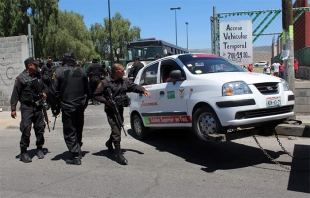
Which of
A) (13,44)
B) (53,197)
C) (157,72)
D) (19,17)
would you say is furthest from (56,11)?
(53,197)

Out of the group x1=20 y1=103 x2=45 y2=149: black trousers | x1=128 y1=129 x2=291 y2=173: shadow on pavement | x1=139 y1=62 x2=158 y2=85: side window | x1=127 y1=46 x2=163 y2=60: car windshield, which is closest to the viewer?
x1=128 y1=129 x2=291 y2=173: shadow on pavement

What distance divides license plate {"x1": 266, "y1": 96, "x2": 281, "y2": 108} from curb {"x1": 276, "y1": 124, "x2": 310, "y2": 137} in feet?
4.40

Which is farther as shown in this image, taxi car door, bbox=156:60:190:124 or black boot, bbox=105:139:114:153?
black boot, bbox=105:139:114:153

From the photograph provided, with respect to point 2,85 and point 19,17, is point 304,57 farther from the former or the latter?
point 19,17

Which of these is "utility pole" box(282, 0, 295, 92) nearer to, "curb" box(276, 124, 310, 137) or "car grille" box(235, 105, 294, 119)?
"curb" box(276, 124, 310, 137)

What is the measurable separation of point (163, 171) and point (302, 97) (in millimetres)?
5805

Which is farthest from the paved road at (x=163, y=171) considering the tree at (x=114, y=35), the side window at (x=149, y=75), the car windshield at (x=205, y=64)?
the tree at (x=114, y=35)

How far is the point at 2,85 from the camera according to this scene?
13.1m

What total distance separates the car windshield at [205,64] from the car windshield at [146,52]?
1331 cm

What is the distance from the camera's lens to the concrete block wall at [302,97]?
9.07 m

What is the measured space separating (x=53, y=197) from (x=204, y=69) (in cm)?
335

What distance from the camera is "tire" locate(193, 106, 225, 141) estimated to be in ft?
16.6

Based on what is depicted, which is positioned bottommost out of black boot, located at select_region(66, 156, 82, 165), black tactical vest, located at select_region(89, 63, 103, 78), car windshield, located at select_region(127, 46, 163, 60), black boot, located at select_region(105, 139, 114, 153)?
black boot, located at select_region(66, 156, 82, 165)

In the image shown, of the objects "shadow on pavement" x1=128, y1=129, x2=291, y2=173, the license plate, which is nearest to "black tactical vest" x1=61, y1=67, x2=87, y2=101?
"shadow on pavement" x1=128, y1=129, x2=291, y2=173
